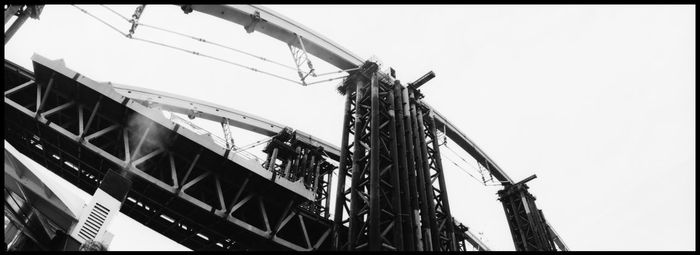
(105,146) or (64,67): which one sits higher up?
(64,67)

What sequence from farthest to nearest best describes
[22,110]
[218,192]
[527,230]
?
[527,230] < [218,192] < [22,110]

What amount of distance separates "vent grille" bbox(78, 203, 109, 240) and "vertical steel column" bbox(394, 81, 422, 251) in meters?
6.42

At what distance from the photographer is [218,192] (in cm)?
1252

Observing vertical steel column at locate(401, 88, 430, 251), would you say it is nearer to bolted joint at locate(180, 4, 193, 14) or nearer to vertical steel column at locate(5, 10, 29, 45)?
bolted joint at locate(180, 4, 193, 14)

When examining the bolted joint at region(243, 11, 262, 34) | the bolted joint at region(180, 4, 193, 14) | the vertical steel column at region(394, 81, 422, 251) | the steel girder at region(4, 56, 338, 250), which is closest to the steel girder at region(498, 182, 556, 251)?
the vertical steel column at region(394, 81, 422, 251)

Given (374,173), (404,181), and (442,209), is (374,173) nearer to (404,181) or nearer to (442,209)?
(404,181)

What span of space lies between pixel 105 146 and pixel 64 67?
98.7 inches

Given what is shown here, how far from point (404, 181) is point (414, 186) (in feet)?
1.10

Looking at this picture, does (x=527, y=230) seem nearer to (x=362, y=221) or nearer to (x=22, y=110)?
(x=362, y=221)

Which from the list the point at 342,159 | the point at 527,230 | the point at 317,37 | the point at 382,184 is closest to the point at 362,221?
the point at 382,184

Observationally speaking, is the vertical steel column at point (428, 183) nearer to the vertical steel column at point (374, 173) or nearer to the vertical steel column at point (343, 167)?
the vertical steel column at point (374, 173)

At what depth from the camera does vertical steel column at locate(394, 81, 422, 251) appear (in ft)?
34.2

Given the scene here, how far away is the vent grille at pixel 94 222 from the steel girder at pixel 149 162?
3.58 meters

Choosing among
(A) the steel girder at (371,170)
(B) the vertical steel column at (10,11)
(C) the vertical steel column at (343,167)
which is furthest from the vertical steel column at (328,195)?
(B) the vertical steel column at (10,11)
